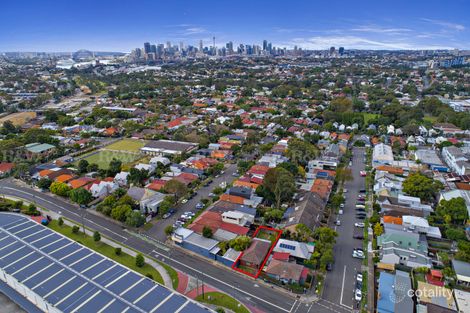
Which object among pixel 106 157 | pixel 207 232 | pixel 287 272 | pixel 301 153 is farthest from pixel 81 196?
pixel 301 153

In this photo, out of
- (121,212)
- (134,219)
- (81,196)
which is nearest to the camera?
(134,219)

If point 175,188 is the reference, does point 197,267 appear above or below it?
below

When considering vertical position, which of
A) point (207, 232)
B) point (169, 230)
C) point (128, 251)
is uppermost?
point (207, 232)

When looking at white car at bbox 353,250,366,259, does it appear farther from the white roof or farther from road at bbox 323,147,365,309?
the white roof

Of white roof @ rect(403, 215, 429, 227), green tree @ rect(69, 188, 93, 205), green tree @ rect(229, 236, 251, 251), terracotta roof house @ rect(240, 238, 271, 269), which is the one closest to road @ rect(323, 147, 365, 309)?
white roof @ rect(403, 215, 429, 227)

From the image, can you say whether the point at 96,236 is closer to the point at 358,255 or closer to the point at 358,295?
the point at 358,295

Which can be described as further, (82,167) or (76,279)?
(82,167)

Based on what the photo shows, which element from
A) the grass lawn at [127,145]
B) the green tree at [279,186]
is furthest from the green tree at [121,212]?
the grass lawn at [127,145]

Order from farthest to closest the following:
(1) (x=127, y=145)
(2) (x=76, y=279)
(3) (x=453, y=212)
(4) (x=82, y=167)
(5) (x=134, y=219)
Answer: (1) (x=127, y=145) < (4) (x=82, y=167) < (3) (x=453, y=212) < (5) (x=134, y=219) < (2) (x=76, y=279)
